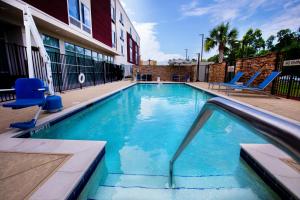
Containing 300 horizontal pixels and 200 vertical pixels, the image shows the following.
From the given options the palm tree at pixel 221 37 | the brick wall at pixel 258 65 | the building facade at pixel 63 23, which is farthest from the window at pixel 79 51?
the palm tree at pixel 221 37

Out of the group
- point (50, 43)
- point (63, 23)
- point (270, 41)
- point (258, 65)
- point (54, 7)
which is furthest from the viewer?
point (270, 41)

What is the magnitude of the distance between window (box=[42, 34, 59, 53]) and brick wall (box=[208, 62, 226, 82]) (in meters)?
11.9

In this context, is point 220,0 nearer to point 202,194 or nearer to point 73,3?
point 73,3

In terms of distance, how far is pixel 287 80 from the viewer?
21.0ft

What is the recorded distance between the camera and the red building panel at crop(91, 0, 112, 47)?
497 inches

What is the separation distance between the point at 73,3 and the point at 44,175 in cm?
1128

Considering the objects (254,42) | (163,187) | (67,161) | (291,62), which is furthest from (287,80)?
(254,42)

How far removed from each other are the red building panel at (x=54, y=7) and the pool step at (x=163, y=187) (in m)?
7.91

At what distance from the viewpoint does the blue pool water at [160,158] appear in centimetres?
181

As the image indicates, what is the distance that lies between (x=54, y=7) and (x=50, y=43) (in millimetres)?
1908

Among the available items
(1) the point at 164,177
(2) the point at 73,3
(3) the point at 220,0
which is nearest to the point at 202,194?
(1) the point at 164,177

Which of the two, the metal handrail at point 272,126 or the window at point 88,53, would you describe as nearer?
the metal handrail at point 272,126

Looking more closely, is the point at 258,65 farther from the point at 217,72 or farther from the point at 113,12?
the point at 113,12

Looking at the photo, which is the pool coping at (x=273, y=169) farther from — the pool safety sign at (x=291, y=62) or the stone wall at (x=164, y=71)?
the stone wall at (x=164, y=71)
